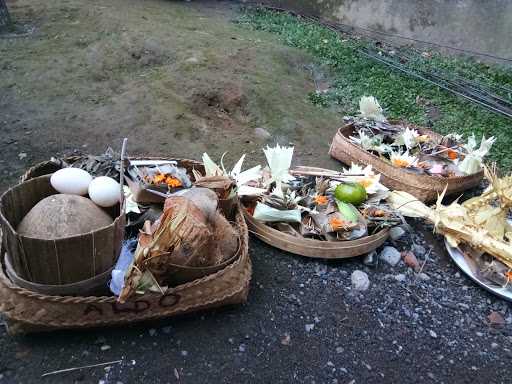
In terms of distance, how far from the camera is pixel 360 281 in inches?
116

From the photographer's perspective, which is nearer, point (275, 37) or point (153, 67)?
point (153, 67)

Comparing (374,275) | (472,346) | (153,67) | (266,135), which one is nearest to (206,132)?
(266,135)

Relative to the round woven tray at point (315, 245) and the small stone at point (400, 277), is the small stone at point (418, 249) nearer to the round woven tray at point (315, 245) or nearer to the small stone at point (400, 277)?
the small stone at point (400, 277)

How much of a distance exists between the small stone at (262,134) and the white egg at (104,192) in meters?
2.53

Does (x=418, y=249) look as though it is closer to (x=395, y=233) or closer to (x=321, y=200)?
(x=395, y=233)

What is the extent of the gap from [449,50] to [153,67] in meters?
5.57

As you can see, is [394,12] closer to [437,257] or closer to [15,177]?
[437,257]

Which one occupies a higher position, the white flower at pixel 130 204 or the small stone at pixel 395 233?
the white flower at pixel 130 204

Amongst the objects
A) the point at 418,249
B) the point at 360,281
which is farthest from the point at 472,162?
the point at 360,281

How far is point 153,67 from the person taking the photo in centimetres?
548

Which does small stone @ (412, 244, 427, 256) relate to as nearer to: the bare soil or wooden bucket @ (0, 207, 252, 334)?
the bare soil

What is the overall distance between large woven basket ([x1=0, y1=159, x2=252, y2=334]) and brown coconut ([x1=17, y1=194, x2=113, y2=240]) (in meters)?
0.27

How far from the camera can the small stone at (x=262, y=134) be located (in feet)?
15.2

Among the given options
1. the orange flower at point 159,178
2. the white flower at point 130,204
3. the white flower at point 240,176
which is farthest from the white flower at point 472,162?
the white flower at point 130,204
